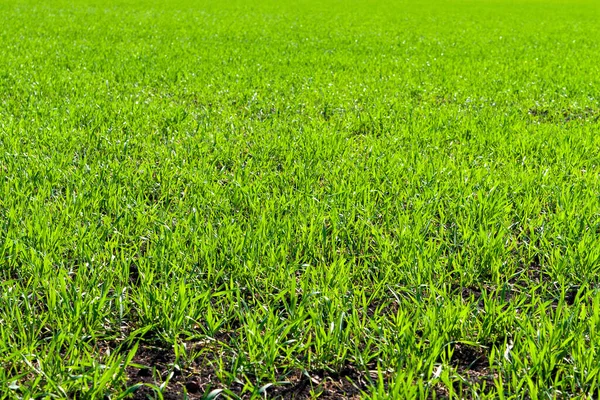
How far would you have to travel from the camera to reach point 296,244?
343 centimetres

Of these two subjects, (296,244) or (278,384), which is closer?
(278,384)

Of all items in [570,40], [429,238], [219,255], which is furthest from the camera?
[570,40]

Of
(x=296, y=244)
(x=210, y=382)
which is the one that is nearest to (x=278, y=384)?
(x=210, y=382)

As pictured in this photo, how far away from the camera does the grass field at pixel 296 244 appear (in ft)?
7.78

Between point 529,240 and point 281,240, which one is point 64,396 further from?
point 529,240

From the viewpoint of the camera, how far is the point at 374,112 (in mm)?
6809

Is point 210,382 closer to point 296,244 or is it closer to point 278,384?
point 278,384

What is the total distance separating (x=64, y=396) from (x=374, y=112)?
520 centimetres

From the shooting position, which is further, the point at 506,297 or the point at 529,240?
the point at 529,240

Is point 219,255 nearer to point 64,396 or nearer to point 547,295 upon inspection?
point 64,396

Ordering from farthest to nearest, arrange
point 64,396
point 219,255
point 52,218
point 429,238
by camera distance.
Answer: point 52,218 < point 429,238 < point 219,255 < point 64,396

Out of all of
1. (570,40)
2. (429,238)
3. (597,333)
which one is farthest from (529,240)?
(570,40)

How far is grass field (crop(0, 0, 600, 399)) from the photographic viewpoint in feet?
7.78

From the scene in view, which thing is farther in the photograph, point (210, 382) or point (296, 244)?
point (296, 244)
